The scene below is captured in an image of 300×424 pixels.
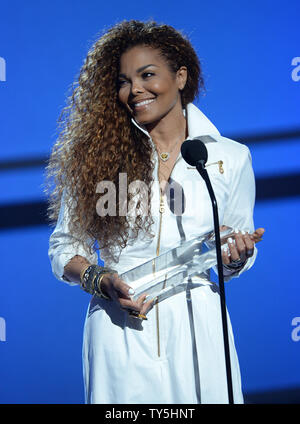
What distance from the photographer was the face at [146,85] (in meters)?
1.59

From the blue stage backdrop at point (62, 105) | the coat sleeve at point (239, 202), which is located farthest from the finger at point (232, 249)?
the blue stage backdrop at point (62, 105)

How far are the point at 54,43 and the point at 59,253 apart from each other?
116 centimetres

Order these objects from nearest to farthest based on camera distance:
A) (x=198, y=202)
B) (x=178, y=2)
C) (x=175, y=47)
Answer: (x=198, y=202)
(x=175, y=47)
(x=178, y=2)

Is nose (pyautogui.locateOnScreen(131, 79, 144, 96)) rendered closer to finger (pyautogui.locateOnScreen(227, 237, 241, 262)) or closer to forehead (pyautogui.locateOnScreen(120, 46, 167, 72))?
forehead (pyautogui.locateOnScreen(120, 46, 167, 72))

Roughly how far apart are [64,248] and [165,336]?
346 mm

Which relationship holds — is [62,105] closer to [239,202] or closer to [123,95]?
[123,95]

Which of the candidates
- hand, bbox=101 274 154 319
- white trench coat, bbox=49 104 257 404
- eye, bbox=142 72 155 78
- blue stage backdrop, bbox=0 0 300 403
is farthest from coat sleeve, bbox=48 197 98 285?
blue stage backdrop, bbox=0 0 300 403

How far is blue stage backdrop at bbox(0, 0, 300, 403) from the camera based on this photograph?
241cm

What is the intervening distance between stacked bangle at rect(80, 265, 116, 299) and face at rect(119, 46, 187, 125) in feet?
1.37

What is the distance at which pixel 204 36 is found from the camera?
2.41 m

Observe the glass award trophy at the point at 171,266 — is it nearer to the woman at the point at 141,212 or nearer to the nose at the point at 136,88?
the woman at the point at 141,212
